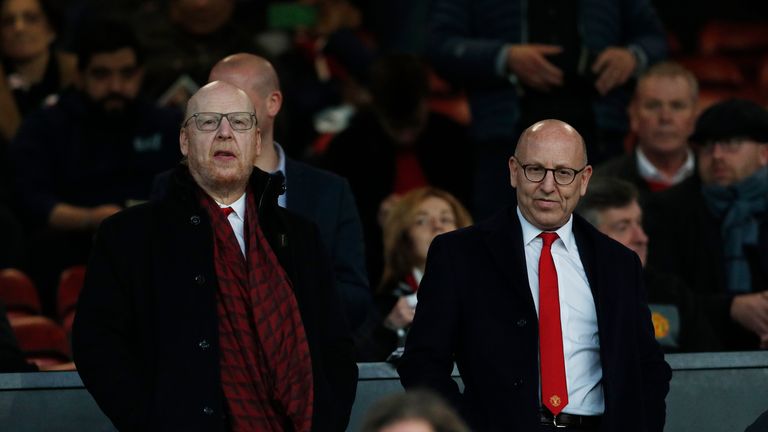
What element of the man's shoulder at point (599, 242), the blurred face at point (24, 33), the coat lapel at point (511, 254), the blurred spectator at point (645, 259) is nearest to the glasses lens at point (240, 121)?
the coat lapel at point (511, 254)

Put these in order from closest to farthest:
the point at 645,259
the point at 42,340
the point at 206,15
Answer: the point at 42,340 < the point at 645,259 < the point at 206,15

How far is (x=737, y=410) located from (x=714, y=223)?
1.79 meters

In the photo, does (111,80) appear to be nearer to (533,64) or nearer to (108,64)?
(108,64)

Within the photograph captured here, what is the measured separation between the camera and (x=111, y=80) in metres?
8.19

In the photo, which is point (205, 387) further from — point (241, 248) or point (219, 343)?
point (241, 248)

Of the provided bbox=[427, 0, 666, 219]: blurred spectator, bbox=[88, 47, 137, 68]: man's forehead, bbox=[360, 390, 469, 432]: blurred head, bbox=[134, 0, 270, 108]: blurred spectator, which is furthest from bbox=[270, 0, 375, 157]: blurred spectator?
bbox=[360, 390, 469, 432]: blurred head

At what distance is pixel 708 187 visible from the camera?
291 inches

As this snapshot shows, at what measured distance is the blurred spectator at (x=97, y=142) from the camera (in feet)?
26.6

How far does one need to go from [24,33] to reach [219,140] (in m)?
4.82

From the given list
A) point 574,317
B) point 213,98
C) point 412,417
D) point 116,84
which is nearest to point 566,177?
point 574,317

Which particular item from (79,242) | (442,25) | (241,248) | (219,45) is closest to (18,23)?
(219,45)

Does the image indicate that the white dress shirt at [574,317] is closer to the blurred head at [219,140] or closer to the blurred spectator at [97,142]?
the blurred head at [219,140]

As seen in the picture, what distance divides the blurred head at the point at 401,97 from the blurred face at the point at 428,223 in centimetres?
132

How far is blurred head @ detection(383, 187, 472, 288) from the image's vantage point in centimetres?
705
